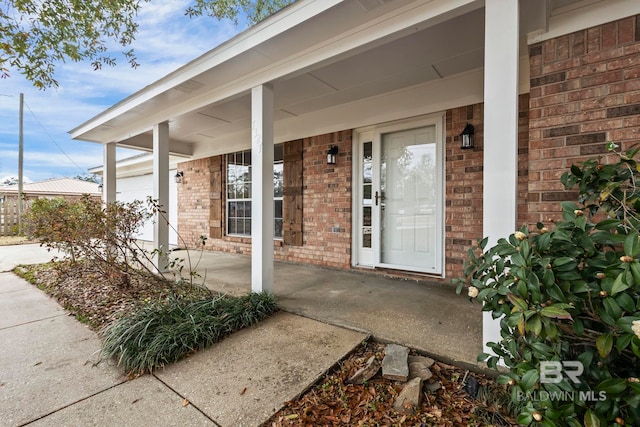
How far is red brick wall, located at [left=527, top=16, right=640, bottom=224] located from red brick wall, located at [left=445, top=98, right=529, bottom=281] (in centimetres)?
118

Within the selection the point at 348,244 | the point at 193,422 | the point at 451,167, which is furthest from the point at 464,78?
the point at 193,422

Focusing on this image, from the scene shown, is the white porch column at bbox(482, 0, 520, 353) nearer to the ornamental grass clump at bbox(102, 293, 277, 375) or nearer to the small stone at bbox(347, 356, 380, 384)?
the small stone at bbox(347, 356, 380, 384)

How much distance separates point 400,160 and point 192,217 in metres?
5.39

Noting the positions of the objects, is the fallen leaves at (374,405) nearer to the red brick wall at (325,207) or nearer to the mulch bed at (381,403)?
the mulch bed at (381,403)

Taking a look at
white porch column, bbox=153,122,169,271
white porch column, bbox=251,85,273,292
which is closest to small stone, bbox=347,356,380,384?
white porch column, bbox=251,85,273,292

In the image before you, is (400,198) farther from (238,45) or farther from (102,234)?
(102,234)

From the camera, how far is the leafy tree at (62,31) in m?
3.26

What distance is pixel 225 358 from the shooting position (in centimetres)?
214

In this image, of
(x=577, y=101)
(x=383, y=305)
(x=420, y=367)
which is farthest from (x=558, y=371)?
(x=577, y=101)

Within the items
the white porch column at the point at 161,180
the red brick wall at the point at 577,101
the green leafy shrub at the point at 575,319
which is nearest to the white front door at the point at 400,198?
the red brick wall at the point at 577,101

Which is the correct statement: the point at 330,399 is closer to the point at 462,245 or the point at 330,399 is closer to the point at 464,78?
the point at 462,245

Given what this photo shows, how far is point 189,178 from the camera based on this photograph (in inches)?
287

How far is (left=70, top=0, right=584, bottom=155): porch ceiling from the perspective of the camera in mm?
2324

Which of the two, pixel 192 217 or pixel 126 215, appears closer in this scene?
pixel 126 215
